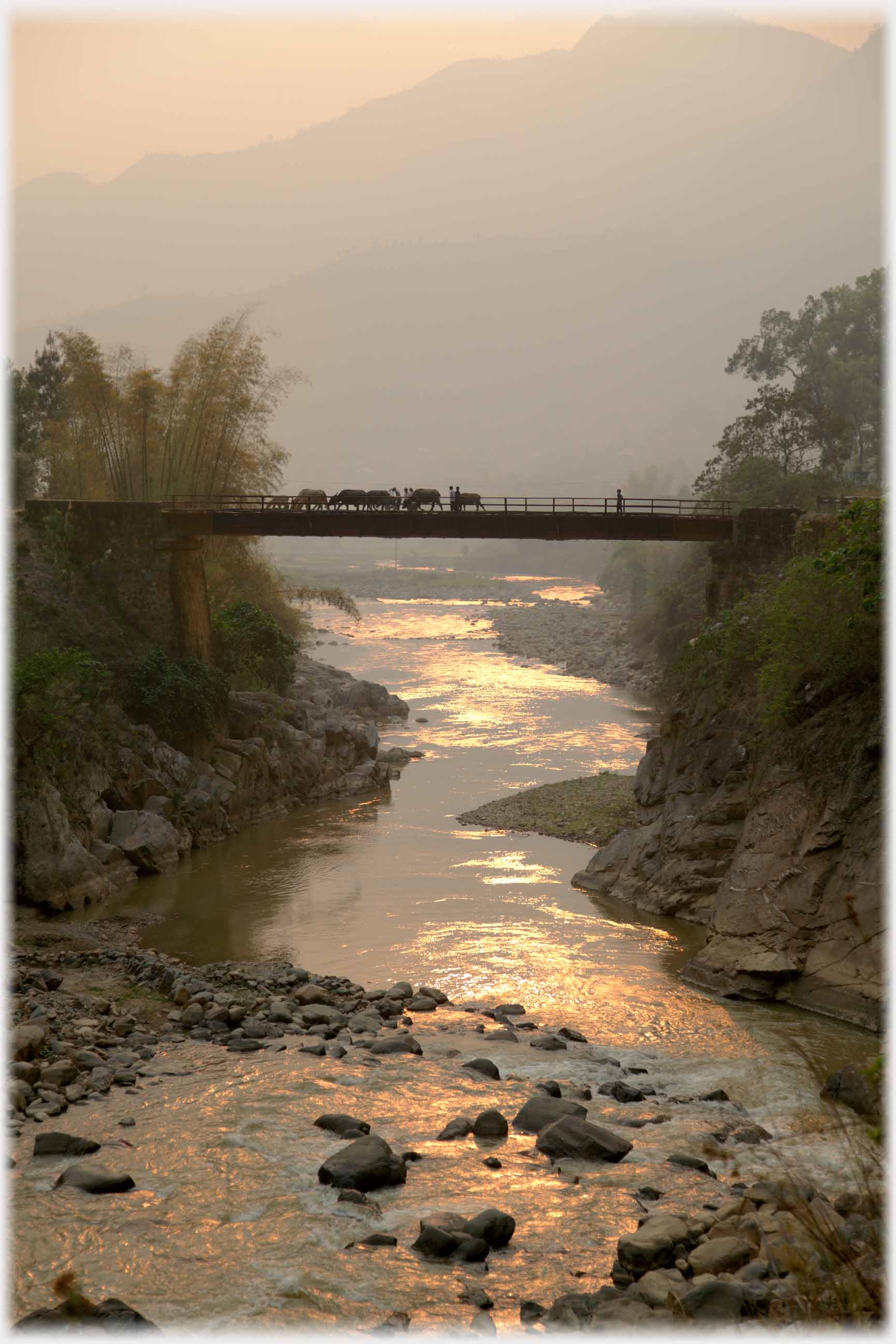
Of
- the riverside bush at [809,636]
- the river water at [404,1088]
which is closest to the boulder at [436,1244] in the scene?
the river water at [404,1088]

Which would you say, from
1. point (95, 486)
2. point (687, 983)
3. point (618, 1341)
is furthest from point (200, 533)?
point (618, 1341)

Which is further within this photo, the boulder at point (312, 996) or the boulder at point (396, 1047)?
the boulder at point (312, 996)

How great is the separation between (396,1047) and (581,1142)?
15.3 feet

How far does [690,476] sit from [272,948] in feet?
507

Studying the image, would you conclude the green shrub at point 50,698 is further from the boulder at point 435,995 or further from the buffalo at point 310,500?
the boulder at point 435,995

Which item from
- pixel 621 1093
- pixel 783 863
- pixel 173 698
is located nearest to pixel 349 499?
pixel 173 698

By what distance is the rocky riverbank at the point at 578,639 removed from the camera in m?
64.0

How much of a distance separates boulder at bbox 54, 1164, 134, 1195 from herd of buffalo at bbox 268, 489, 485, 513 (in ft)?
85.0

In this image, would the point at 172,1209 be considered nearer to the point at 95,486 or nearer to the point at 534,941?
the point at 534,941

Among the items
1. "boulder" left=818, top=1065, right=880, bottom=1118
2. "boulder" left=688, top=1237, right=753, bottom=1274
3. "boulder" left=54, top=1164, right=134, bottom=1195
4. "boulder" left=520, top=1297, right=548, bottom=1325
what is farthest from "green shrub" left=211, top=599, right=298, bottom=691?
"boulder" left=688, top=1237, right=753, bottom=1274

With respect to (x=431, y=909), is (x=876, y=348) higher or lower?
higher

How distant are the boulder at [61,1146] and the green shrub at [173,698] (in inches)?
808

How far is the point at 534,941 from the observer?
24.6 metres

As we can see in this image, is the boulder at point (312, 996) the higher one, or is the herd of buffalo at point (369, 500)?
the herd of buffalo at point (369, 500)
